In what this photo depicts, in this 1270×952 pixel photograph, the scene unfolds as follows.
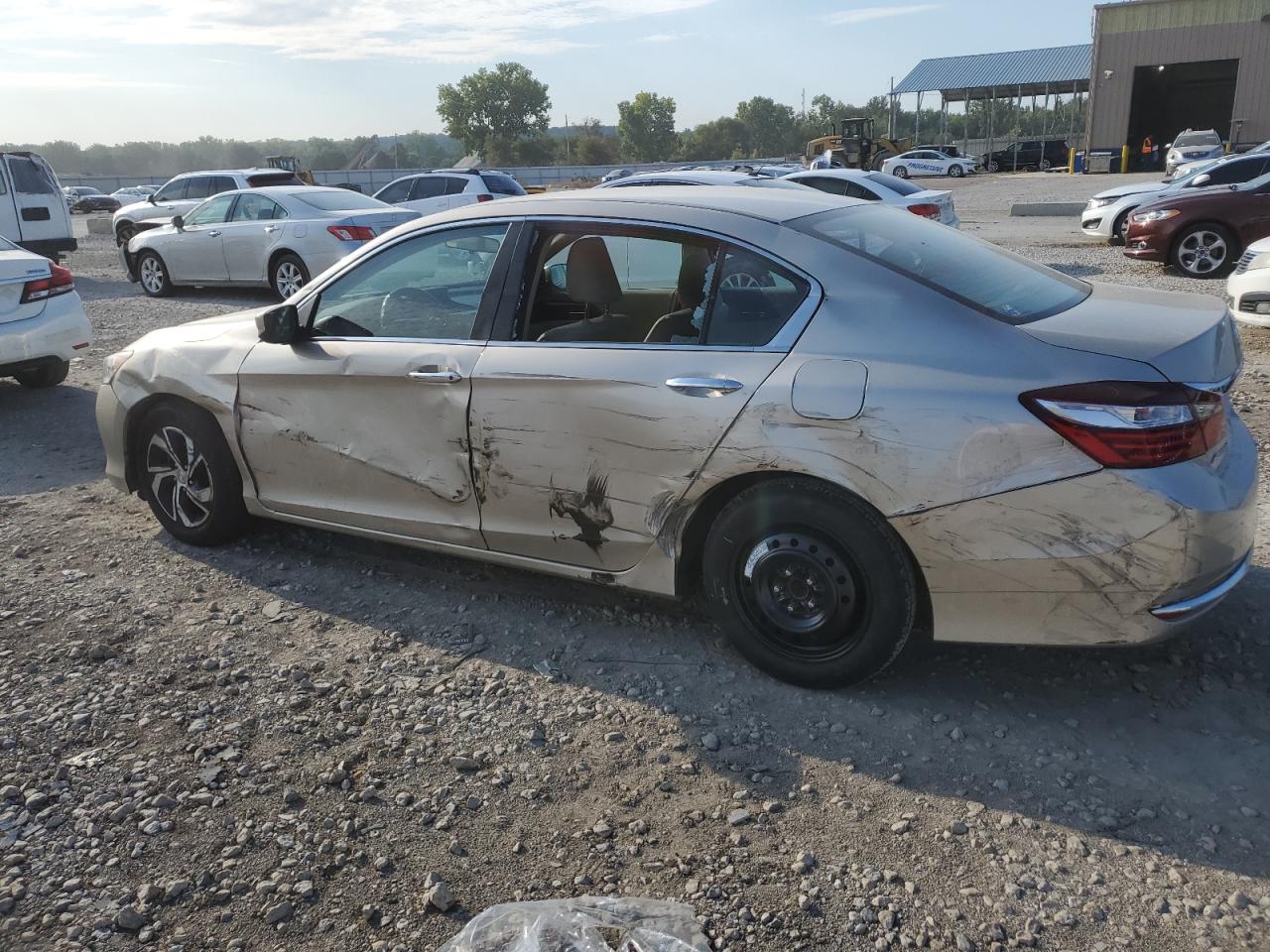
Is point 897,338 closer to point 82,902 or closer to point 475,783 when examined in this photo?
point 475,783

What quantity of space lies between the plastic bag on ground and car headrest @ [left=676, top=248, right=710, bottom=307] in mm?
2014

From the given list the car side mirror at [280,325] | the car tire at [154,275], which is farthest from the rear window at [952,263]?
the car tire at [154,275]

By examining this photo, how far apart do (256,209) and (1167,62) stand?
47556 mm

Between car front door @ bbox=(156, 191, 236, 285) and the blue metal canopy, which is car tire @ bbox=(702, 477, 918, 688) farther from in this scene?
the blue metal canopy

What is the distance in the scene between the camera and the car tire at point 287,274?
13.4 meters

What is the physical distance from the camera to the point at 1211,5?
1810 inches

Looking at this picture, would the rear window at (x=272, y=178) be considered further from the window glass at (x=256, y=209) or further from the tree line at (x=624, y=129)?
the tree line at (x=624, y=129)

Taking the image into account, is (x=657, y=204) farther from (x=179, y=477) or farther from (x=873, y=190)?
(x=873, y=190)

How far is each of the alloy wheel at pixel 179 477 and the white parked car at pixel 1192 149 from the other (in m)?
36.2

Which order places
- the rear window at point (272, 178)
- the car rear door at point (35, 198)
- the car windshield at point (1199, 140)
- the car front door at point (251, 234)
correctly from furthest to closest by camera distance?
the car windshield at point (1199, 140) < the rear window at point (272, 178) < the car rear door at point (35, 198) < the car front door at point (251, 234)

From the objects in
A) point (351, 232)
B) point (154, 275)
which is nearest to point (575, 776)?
point (351, 232)

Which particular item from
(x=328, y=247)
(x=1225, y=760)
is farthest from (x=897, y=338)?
(x=328, y=247)

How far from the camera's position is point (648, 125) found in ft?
384

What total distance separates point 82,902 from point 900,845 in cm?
213
